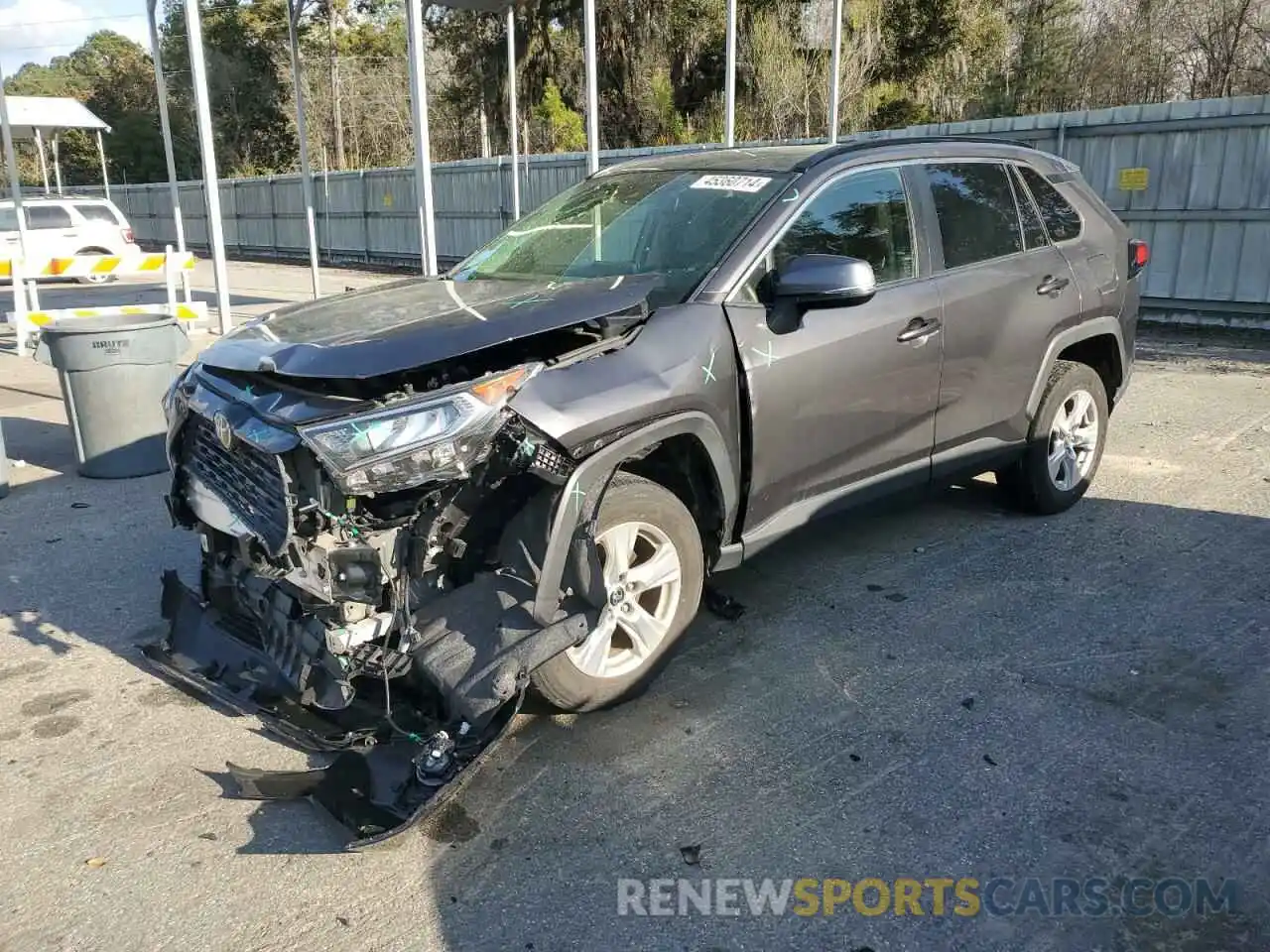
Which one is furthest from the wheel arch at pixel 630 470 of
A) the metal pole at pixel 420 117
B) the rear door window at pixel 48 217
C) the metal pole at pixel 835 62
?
the rear door window at pixel 48 217

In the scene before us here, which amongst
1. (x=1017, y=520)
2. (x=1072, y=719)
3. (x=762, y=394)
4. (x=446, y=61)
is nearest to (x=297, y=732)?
(x=762, y=394)

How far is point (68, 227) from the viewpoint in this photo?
21.0 meters

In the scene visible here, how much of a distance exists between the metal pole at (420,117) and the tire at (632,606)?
5627 mm

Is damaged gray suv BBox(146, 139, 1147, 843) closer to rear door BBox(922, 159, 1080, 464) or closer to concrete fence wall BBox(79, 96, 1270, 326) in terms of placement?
rear door BBox(922, 159, 1080, 464)

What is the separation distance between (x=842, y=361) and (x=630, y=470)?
1.04 m

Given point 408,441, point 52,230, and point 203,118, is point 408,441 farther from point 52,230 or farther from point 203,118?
point 52,230

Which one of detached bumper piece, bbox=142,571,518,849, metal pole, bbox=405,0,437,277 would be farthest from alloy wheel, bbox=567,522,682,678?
metal pole, bbox=405,0,437,277

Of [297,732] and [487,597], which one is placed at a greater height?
[487,597]

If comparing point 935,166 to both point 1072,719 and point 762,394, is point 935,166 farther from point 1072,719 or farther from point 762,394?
point 1072,719

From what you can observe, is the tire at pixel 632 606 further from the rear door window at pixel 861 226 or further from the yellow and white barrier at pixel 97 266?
the yellow and white barrier at pixel 97 266

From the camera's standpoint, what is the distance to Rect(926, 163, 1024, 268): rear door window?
4.65 metres

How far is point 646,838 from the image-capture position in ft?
9.70

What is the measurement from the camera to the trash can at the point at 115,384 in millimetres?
6484

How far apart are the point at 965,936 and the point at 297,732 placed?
2068mm
